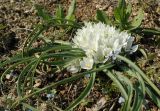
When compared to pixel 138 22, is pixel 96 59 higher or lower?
lower

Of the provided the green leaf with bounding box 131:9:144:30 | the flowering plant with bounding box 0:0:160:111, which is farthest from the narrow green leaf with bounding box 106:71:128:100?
the green leaf with bounding box 131:9:144:30

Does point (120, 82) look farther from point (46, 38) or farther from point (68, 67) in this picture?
point (46, 38)

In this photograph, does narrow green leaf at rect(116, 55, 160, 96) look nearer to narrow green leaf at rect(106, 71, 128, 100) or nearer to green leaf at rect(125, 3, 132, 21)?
narrow green leaf at rect(106, 71, 128, 100)

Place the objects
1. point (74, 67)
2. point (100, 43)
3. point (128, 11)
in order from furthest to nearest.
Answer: point (128, 11) → point (74, 67) → point (100, 43)

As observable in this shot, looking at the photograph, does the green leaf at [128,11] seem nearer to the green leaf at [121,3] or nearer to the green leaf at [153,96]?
the green leaf at [121,3]

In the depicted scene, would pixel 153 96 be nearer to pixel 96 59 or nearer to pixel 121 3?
pixel 96 59

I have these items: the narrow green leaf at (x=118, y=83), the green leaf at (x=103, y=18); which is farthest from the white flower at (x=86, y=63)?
the green leaf at (x=103, y=18)

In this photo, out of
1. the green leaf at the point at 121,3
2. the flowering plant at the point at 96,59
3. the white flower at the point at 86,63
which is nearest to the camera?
the flowering plant at the point at 96,59

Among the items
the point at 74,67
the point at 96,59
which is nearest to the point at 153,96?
the point at 96,59

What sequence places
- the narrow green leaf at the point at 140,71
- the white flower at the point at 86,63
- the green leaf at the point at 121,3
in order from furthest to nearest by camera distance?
the green leaf at the point at 121,3, the white flower at the point at 86,63, the narrow green leaf at the point at 140,71
